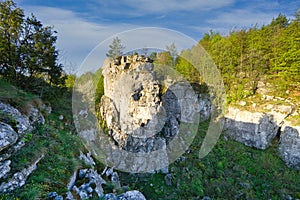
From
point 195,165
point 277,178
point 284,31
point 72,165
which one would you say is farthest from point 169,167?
point 284,31

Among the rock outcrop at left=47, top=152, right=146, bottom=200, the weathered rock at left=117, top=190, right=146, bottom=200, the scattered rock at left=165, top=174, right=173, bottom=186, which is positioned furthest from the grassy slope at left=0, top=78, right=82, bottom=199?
the scattered rock at left=165, top=174, right=173, bottom=186

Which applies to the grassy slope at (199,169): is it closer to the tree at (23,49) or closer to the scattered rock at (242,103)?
the tree at (23,49)

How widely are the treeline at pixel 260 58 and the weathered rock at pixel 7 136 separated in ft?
62.6

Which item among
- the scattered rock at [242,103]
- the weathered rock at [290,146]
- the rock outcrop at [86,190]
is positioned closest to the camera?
the rock outcrop at [86,190]

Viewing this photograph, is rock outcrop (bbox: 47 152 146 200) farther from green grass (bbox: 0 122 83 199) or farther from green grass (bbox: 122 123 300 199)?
green grass (bbox: 122 123 300 199)

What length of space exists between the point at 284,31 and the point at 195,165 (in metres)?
16.2

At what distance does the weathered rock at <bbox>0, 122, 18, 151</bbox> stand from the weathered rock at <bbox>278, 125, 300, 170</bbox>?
18.2 m

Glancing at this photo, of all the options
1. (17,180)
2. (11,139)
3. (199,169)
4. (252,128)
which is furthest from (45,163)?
(252,128)

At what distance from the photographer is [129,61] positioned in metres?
16.3

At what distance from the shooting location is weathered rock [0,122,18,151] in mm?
5098

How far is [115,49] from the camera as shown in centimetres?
1709

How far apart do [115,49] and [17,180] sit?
45.9ft

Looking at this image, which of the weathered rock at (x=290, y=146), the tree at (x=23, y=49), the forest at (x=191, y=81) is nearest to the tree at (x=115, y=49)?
the forest at (x=191, y=81)

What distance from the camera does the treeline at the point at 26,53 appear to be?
9.66 meters
